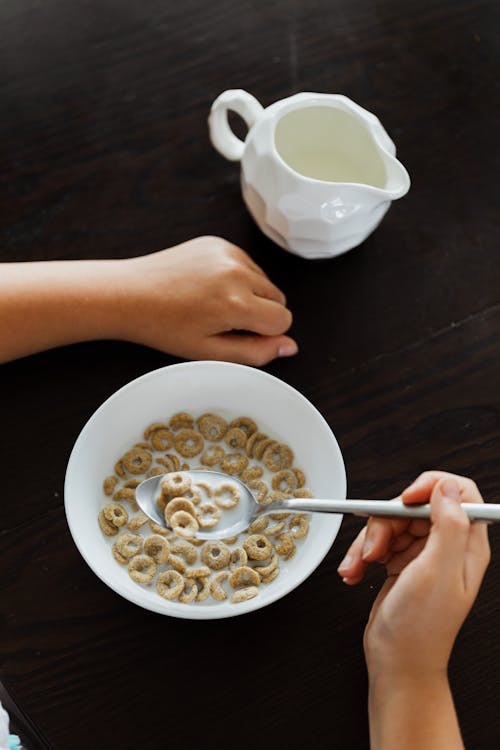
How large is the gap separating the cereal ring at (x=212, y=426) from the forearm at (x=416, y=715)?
10.2 inches

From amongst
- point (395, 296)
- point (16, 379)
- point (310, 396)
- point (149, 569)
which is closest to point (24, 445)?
point (16, 379)

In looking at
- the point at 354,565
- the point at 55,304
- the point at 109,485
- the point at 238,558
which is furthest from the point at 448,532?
the point at 55,304

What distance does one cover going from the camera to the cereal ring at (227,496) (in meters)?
0.76

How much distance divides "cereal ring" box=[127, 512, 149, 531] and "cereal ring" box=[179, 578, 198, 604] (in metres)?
0.07

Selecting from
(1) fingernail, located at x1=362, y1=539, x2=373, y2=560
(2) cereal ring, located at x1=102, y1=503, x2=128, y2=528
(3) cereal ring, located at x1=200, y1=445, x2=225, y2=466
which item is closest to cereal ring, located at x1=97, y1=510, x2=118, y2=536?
(2) cereal ring, located at x1=102, y1=503, x2=128, y2=528

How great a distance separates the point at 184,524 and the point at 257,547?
69 mm

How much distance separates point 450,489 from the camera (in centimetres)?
65

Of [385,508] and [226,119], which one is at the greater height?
[226,119]

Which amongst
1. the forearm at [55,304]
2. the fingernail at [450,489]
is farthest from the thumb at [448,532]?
the forearm at [55,304]

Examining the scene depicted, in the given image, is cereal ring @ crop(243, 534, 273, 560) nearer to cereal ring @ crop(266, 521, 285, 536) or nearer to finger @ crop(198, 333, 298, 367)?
cereal ring @ crop(266, 521, 285, 536)

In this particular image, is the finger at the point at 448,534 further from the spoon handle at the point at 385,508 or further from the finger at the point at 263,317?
the finger at the point at 263,317

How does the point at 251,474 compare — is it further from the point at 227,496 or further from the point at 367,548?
the point at 367,548

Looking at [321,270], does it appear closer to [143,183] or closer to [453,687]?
[143,183]

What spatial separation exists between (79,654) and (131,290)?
0.34m
